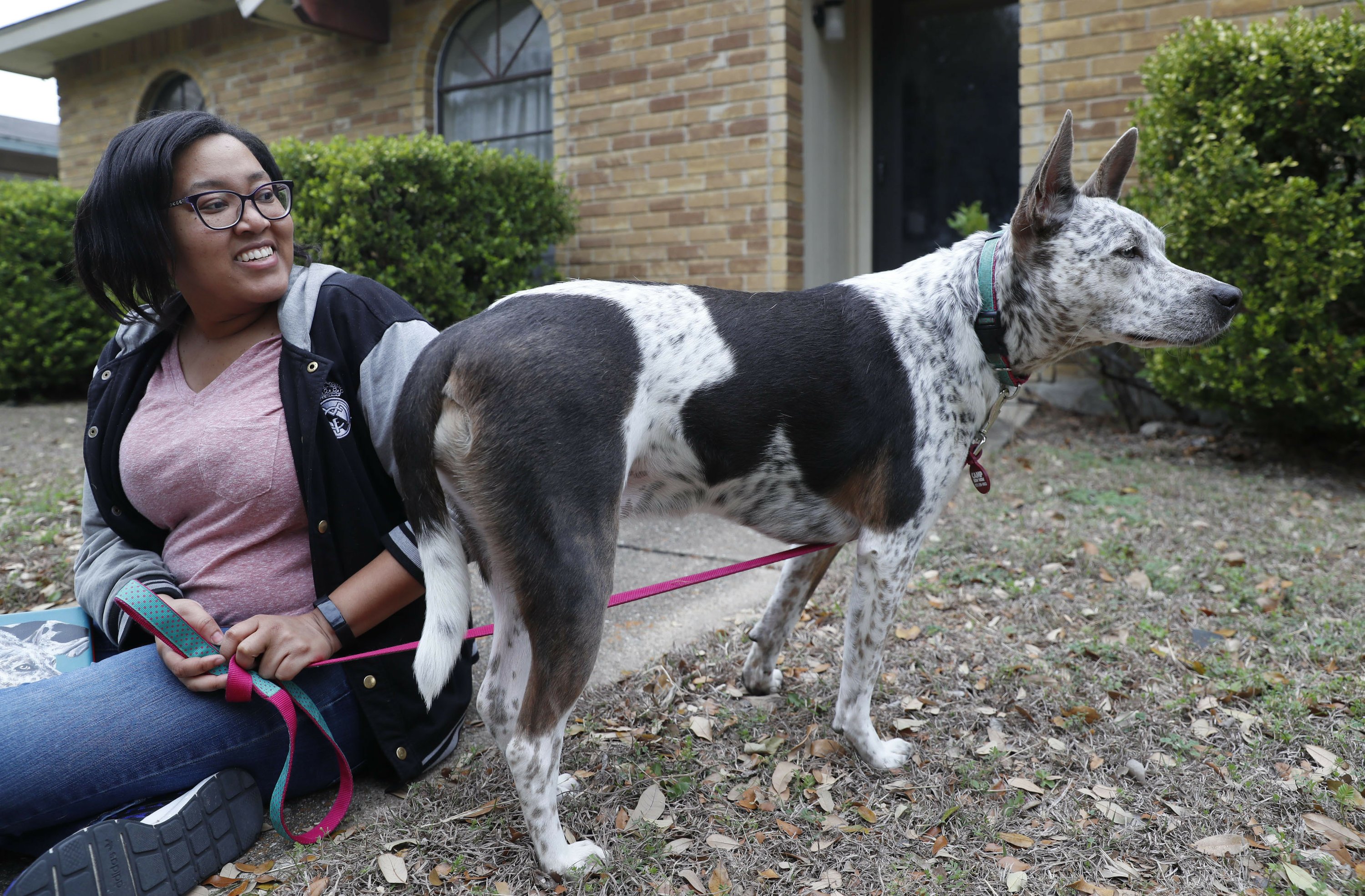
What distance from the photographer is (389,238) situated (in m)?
6.64

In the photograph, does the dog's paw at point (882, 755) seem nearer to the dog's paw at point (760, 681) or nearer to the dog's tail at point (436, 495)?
the dog's paw at point (760, 681)

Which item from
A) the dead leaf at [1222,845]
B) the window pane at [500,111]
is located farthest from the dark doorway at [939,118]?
the dead leaf at [1222,845]

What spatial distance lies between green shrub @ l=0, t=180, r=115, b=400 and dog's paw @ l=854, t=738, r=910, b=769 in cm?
835

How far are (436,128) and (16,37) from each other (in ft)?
20.0

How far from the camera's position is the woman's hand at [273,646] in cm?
217

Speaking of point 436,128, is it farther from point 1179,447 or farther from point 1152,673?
point 1152,673

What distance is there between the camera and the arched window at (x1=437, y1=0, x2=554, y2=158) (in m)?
8.59

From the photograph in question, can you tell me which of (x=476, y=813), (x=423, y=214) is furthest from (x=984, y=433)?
(x=423, y=214)

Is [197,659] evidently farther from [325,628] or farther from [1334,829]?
[1334,829]

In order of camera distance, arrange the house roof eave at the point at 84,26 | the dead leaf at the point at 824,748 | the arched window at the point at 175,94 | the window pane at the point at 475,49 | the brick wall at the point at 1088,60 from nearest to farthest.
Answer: the dead leaf at the point at 824,748 < the brick wall at the point at 1088,60 < the window pane at the point at 475,49 < the house roof eave at the point at 84,26 < the arched window at the point at 175,94

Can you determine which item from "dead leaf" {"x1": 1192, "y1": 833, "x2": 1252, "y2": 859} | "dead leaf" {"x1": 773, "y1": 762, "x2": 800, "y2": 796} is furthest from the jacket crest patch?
"dead leaf" {"x1": 1192, "y1": 833, "x2": 1252, "y2": 859}

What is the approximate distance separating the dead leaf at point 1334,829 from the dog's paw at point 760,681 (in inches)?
58.5

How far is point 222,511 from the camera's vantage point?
2318 millimetres

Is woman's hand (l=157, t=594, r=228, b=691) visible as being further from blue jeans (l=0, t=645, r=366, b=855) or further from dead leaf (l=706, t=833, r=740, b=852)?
dead leaf (l=706, t=833, r=740, b=852)
